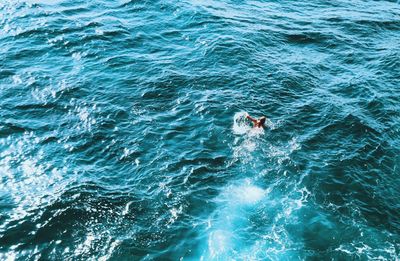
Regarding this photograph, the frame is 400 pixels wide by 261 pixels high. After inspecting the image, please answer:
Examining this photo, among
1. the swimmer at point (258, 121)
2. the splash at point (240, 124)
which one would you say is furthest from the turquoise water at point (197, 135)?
the swimmer at point (258, 121)

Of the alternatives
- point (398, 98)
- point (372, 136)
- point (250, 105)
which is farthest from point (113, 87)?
point (398, 98)

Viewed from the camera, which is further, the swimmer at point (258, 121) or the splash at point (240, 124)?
the splash at point (240, 124)

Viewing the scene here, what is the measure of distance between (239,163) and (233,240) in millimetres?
7379

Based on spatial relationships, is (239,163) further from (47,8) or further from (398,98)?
(47,8)

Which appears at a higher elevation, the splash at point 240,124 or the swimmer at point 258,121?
the swimmer at point 258,121

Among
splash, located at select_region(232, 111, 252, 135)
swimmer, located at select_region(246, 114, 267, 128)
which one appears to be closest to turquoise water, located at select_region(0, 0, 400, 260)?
splash, located at select_region(232, 111, 252, 135)

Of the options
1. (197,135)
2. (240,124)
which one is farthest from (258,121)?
(197,135)

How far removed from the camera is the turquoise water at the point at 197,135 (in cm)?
2673

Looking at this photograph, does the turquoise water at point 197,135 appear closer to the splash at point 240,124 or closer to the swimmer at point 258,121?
the splash at point 240,124

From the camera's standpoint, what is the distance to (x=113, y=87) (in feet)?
134

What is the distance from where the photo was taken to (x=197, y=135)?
35219 millimetres

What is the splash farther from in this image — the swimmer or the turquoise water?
the swimmer

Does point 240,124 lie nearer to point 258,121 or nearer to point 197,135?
point 258,121

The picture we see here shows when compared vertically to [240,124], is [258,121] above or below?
above
